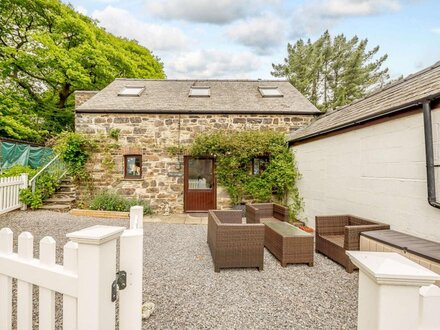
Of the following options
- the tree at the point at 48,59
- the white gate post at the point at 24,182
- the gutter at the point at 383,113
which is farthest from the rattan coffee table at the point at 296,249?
the tree at the point at 48,59

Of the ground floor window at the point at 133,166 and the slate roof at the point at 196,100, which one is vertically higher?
the slate roof at the point at 196,100

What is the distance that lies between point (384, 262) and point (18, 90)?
19.6 m

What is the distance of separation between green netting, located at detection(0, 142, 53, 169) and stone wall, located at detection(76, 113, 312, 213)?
340cm

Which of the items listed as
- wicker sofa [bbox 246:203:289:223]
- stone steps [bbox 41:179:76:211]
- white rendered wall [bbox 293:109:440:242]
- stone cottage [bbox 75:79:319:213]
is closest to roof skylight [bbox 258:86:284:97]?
stone cottage [bbox 75:79:319:213]

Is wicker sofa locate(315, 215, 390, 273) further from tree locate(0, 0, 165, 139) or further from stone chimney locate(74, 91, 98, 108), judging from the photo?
tree locate(0, 0, 165, 139)

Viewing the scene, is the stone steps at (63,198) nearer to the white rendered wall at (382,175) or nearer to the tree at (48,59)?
the tree at (48,59)

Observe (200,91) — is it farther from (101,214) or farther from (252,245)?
(252,245)

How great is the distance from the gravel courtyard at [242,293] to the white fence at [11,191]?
3771 mm

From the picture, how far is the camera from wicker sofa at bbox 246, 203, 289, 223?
5.98m

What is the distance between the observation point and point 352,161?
5156 millimetres

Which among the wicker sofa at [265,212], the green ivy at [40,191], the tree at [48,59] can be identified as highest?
the tree at [48,59]

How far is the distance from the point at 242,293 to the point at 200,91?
8906 millimetres

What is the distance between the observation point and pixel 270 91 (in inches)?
418

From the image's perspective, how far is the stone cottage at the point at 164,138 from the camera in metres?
8.86
